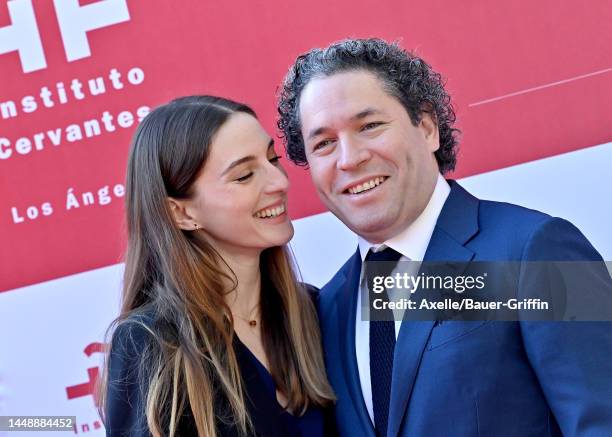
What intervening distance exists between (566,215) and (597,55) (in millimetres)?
419

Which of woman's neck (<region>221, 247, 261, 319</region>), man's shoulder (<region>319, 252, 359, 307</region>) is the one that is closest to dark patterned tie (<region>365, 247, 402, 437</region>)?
man's shoulder (<region>319, 252, 359, 307</region>)

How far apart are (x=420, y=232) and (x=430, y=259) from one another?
89mm

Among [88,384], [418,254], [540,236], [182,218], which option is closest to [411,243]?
[418,254]

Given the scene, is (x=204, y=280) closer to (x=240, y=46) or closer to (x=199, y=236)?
(x=199, y=236)

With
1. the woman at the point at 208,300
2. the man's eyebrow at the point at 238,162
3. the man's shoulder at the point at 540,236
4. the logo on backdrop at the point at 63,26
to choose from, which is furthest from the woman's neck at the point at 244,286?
the logo on backdrop at the point at 63,26

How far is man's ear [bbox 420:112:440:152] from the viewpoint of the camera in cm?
189

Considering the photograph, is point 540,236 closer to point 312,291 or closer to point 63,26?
point 312,291

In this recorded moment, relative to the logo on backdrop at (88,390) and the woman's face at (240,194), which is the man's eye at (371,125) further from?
the logo on backdrop at (88,390)

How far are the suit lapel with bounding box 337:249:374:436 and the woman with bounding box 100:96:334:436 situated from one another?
0.08 m

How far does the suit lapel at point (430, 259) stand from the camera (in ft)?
5.34

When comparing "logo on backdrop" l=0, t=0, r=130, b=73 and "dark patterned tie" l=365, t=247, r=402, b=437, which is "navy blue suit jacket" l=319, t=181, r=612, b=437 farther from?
"logo on backdrop" l=0, t=0, r=130, b=73

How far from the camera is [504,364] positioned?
1.56 metres

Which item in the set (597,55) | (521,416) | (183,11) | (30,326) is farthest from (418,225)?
(30,326)

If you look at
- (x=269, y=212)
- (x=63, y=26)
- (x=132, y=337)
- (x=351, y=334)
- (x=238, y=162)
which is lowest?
(x=351, y=334)
